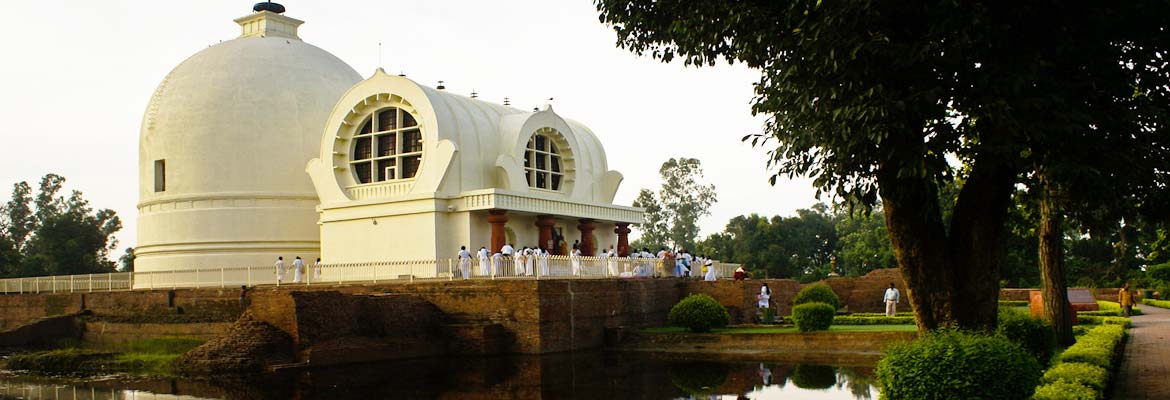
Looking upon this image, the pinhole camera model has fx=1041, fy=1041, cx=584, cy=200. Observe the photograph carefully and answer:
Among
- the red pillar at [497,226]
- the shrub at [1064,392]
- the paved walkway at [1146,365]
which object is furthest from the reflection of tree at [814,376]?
the red pillar at [497,226]

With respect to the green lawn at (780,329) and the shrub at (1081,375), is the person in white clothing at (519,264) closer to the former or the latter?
the green lawn at (780,329)

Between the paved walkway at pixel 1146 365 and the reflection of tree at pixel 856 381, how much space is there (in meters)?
2.90

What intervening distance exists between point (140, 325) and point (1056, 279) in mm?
19143

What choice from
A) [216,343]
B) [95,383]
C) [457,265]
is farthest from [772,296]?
[95,383]

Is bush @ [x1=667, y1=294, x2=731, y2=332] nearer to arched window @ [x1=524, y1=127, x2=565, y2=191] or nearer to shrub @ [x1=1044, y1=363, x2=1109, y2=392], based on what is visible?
arched window @ [x1=524, y1=127, x2=565, y2=191]

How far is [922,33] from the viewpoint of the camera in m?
9.41

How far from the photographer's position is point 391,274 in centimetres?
2438

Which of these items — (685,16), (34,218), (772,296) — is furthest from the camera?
(34,218)

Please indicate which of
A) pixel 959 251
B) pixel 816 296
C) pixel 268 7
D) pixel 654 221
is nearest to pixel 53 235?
pixel 268 7

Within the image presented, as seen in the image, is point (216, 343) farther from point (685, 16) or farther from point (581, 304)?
point (685, 16)

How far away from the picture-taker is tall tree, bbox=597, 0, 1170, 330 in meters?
8.95

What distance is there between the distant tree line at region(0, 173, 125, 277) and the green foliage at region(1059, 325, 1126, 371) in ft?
128

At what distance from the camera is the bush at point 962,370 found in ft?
28.1

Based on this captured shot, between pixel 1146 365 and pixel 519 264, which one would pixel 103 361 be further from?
pixel 1146 365
